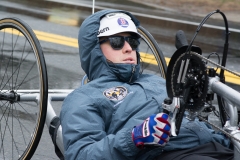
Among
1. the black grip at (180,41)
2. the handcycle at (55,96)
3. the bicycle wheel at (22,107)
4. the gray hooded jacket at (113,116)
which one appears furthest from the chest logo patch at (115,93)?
the bicycle wheel at (22,107)

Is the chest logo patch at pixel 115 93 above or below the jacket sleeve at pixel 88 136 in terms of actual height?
above

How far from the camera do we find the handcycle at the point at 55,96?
2553 mm

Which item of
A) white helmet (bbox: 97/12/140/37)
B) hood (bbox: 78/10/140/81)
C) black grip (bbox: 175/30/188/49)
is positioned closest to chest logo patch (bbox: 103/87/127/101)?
hood (bbox: 78/10/140/81)

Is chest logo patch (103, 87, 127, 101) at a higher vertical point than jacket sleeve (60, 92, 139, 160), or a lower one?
higher

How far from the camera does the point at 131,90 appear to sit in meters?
3.22

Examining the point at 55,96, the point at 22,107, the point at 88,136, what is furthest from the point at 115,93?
the point at 22,107

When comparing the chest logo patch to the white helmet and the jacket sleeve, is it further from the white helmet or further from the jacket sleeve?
the white helmet

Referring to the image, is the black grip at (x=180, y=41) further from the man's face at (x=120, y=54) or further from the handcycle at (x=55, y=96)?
the man's face at (x=120, y=54)

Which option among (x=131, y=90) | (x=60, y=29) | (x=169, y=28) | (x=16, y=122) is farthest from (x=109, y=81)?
(x=169, y=28)

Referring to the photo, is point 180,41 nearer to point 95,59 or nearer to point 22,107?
point 95,59

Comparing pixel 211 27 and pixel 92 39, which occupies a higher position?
pixel 92 39

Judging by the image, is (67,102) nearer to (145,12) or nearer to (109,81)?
(109,81)

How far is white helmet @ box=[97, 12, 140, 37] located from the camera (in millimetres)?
3426

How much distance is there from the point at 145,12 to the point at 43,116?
706 centimetres
